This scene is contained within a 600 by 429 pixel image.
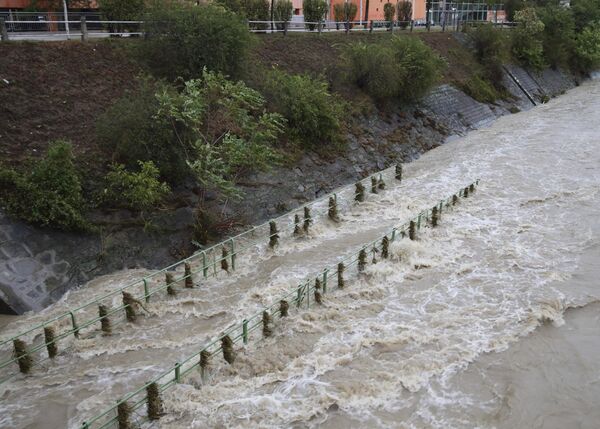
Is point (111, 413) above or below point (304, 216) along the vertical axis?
below

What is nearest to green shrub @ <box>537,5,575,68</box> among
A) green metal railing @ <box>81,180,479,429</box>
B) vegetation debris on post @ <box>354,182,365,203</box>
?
green metal railing @ <box>81,180,479,429</box>

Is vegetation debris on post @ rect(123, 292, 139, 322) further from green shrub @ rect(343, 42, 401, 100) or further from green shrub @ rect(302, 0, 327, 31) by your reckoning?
green shrub @ rect(302, 0, 327, 31)

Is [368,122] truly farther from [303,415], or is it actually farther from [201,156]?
[303,415]

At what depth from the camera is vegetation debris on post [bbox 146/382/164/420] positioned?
958 centimetres

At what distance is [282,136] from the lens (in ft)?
73.6

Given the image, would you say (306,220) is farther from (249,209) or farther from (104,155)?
(104,155)

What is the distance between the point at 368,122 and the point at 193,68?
1021 cm

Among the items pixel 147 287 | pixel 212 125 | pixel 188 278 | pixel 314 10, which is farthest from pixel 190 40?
pixel 314 10

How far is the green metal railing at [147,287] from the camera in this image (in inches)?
451

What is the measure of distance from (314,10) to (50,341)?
101ft

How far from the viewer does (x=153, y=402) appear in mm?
9625

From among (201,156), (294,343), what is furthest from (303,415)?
(201,156)

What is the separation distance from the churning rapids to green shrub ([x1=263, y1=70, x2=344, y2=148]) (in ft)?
19.3

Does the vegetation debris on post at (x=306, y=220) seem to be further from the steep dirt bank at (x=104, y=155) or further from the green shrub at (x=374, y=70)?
the green shrub at (x=374, y=70)
